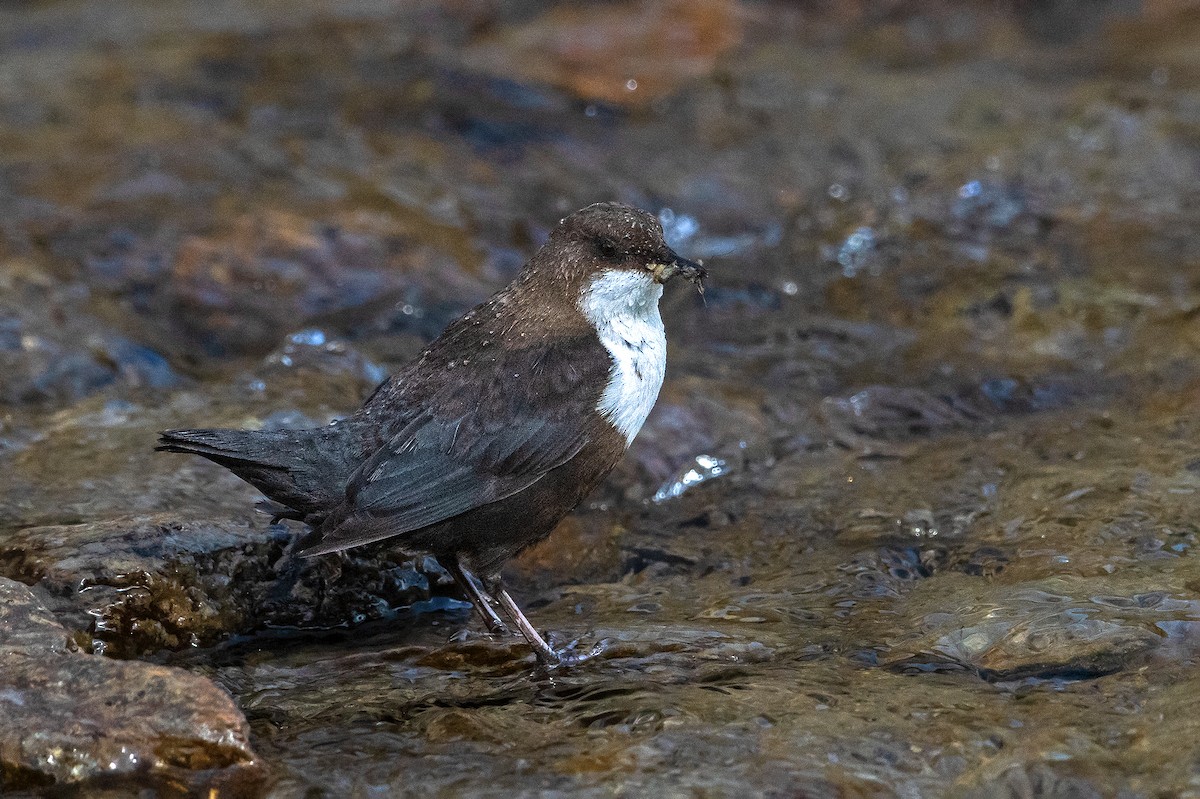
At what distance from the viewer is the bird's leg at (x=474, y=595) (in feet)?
13.4

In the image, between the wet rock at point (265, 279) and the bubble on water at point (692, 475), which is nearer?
the bubble on water at point (692, 475)

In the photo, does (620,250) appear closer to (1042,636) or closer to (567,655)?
(567,655)

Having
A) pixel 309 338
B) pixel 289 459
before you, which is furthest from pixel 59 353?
pixel 289 459

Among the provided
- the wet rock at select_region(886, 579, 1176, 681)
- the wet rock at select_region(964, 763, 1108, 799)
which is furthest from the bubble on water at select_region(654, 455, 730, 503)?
the wet rock at select_region(964, 763, 1108, 799)

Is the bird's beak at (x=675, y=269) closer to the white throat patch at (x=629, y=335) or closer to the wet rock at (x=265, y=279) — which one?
the white throat patch at (x=629, y=335)

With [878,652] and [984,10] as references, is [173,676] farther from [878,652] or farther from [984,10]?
[984,10]

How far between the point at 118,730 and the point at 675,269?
2039 millimetres

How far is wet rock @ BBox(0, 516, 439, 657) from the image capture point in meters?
3.78

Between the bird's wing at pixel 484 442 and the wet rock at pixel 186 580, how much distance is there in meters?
0.41

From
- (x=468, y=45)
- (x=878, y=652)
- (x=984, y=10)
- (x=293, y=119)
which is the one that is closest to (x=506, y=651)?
(x=878, y=652)

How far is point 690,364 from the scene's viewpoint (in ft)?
20.0

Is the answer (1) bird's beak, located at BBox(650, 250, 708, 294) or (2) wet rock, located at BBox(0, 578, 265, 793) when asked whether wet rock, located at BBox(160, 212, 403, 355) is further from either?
(2) wet rock, located at BBox(0, 578, 265, 793)

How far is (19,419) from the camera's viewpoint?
5215mm

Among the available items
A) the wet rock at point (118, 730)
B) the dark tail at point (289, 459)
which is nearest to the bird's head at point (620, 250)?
the dark tail at point (289, 459)
